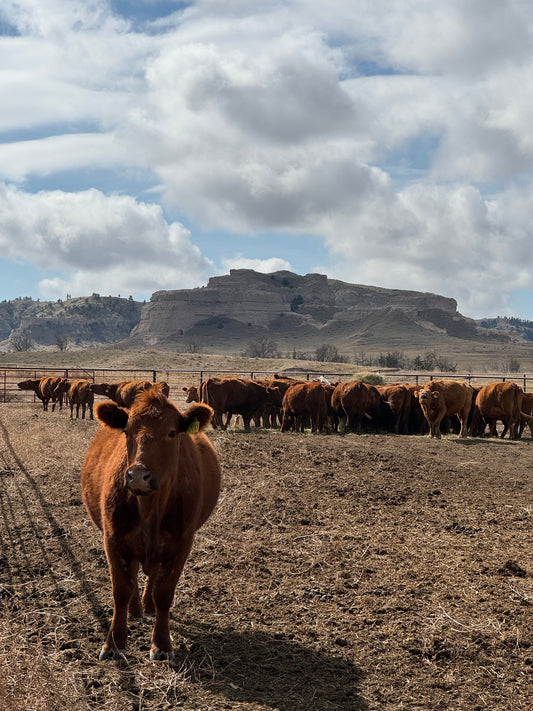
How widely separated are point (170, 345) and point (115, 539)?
14540 cm

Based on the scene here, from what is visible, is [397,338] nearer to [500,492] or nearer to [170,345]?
[170,345]

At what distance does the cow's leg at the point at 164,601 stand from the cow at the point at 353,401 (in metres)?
15.0

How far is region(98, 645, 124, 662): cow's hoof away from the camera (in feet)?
14.9

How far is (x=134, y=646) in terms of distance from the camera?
4.80 meters

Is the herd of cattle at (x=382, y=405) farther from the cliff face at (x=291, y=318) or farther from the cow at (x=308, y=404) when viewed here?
the cliff face at (x=291, y=318)

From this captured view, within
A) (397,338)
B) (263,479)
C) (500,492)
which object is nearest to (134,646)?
(263,479)

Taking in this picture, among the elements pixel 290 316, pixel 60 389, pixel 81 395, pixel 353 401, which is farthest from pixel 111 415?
pixel 290 316

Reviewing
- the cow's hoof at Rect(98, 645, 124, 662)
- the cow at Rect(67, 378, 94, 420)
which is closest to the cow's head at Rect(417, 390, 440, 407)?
the cow at Rect(67, 378, 94, 420)

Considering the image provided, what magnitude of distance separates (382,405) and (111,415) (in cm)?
1605

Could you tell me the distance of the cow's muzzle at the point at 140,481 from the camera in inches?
166

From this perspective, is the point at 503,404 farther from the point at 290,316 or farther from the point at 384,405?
the point at 290,316

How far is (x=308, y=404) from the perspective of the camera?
19.2 metres

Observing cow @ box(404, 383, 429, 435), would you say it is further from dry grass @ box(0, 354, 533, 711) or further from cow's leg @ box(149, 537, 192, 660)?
cow's leg @ box(149, 537, 192, 660)

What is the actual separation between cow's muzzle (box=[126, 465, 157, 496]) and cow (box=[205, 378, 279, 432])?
14.7 metres
